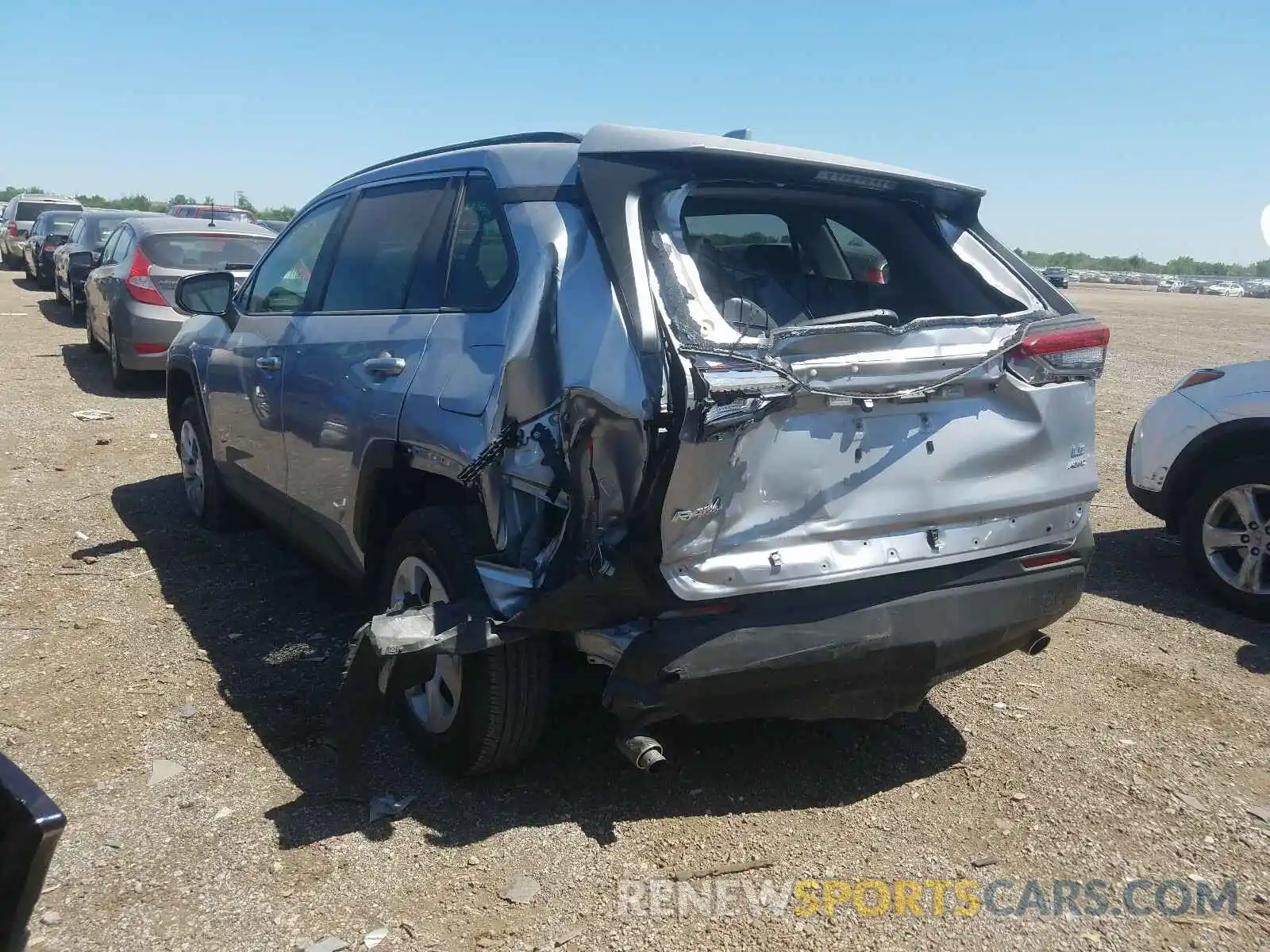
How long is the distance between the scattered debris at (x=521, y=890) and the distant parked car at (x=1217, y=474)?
386 centimetres

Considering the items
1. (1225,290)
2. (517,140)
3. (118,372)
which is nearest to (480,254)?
(517,140)

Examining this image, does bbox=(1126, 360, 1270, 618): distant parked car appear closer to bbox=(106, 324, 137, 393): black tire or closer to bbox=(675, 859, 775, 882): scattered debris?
bbox=(675, 859, 775, 882): scattered debris

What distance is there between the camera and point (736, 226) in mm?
3787

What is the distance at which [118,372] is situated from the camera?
1036 cm

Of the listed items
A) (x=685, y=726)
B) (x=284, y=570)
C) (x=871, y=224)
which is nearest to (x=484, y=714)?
(x=685, y=726)

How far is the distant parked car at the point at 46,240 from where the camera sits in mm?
20797

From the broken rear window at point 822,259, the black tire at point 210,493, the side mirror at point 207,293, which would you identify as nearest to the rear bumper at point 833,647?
the broken rear window at point 822,259

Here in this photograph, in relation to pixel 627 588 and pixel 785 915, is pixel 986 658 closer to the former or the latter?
pixel 785 915

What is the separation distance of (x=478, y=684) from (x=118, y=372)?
8.71 m

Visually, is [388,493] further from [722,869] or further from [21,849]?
[21,849]

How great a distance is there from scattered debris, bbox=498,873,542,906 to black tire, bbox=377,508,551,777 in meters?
0.42

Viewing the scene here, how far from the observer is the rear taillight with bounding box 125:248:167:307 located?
9.96m

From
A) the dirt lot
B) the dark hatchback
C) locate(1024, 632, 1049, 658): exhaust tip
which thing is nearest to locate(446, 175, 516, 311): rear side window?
the dirt lot

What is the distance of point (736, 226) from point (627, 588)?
5.28ft
